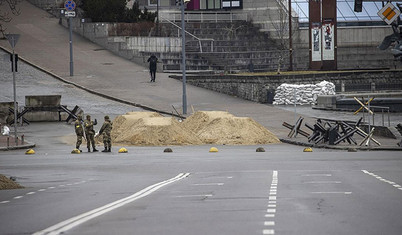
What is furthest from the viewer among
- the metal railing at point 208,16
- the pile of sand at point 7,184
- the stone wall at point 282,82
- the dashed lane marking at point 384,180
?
the metal railing at point 208,16

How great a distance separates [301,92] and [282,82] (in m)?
1.44

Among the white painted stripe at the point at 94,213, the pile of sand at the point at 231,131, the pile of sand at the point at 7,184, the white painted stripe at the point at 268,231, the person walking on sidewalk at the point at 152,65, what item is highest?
the person walking on sidewalk at the point at 152,65

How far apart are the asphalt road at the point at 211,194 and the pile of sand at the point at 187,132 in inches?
317

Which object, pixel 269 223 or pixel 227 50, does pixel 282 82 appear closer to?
pixel 227 50

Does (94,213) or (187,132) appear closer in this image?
(94,213)

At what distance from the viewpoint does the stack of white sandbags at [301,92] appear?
193 feet

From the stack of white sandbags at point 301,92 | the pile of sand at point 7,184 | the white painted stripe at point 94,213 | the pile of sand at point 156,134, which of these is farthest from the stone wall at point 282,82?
the white painted stripe at point 94,213

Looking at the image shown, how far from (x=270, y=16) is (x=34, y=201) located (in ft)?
226

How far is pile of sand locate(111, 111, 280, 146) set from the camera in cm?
4009

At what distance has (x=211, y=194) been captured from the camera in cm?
1725

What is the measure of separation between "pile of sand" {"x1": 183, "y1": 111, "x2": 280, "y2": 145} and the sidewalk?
1.99 m

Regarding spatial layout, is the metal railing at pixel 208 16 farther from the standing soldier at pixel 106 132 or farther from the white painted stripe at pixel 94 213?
the white painted stripe at pixel 94 213

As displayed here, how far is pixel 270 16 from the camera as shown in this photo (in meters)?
84.3

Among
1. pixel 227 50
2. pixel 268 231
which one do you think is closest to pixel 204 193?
pixel 268 231
